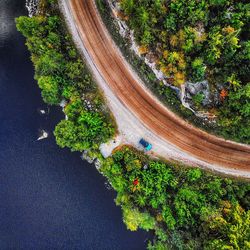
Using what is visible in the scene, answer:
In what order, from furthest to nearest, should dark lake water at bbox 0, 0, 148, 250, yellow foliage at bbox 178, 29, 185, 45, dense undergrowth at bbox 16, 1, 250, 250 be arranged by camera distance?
dark lake water at bbox 0, 0, 148, 250 → dense undergrowth at bbox 16, 1, 250, 250 → yellow foliage at bbox 178, 29, 185, 45

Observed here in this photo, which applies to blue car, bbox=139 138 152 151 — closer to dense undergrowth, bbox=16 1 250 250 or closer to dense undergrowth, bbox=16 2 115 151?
dense undergrowth, bbox=16 1 250 250

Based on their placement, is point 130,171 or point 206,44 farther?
point 130,171

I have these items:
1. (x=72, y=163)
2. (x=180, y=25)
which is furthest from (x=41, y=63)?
(x=180, y=25)

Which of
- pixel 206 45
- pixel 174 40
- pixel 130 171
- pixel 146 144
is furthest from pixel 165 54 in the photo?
pixel 130 171

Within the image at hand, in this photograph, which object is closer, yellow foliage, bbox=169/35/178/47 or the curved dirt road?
yellow foliage, bbox=169/35/178/47

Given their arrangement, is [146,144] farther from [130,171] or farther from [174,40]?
[174,40]

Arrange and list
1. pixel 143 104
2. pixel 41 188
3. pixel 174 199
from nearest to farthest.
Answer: pixel 174 199
pixel 143 104
pixel 41 188

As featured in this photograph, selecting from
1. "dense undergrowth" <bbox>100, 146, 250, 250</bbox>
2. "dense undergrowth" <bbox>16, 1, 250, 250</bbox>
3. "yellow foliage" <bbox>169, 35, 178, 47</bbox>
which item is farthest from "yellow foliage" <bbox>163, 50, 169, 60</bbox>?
"dense undergrowth" <bbox>100, 146, 250, 250</bbox>
